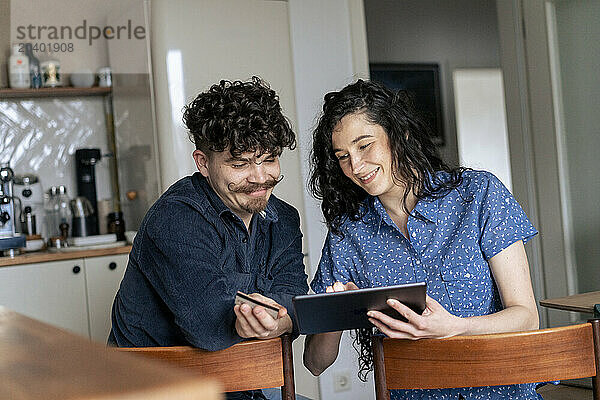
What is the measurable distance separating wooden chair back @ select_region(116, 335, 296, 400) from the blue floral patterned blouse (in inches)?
19.3

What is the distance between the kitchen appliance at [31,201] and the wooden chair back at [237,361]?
8.58 feet

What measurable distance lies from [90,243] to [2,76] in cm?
103

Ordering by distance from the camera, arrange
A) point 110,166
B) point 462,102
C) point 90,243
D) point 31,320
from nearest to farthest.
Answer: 1. point 31,320
2. point 90,243
3. point 110,166
4. point 462,102

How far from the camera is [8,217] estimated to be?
136 inches

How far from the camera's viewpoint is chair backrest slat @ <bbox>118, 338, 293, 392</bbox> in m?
1.28

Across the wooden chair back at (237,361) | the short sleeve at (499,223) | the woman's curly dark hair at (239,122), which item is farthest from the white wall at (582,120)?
the wooden chair back at (237,361)

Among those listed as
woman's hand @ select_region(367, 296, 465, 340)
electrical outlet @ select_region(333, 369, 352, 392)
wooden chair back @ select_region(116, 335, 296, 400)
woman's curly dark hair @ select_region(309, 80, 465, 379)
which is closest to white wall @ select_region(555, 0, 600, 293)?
electrical outlet @ select_region(333, 369, 352, 392)

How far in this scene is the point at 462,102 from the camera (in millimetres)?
6328

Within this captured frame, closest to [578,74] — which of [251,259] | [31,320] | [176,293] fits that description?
[251,259]

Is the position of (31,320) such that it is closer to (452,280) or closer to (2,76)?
(452,280)

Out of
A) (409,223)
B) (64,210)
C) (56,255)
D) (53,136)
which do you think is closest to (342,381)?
(56,255)

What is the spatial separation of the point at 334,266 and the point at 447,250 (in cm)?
28

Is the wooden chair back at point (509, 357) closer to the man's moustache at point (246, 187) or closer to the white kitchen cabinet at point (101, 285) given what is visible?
the man's moustache at point (246, 187)

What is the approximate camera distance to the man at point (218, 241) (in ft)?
4.90
